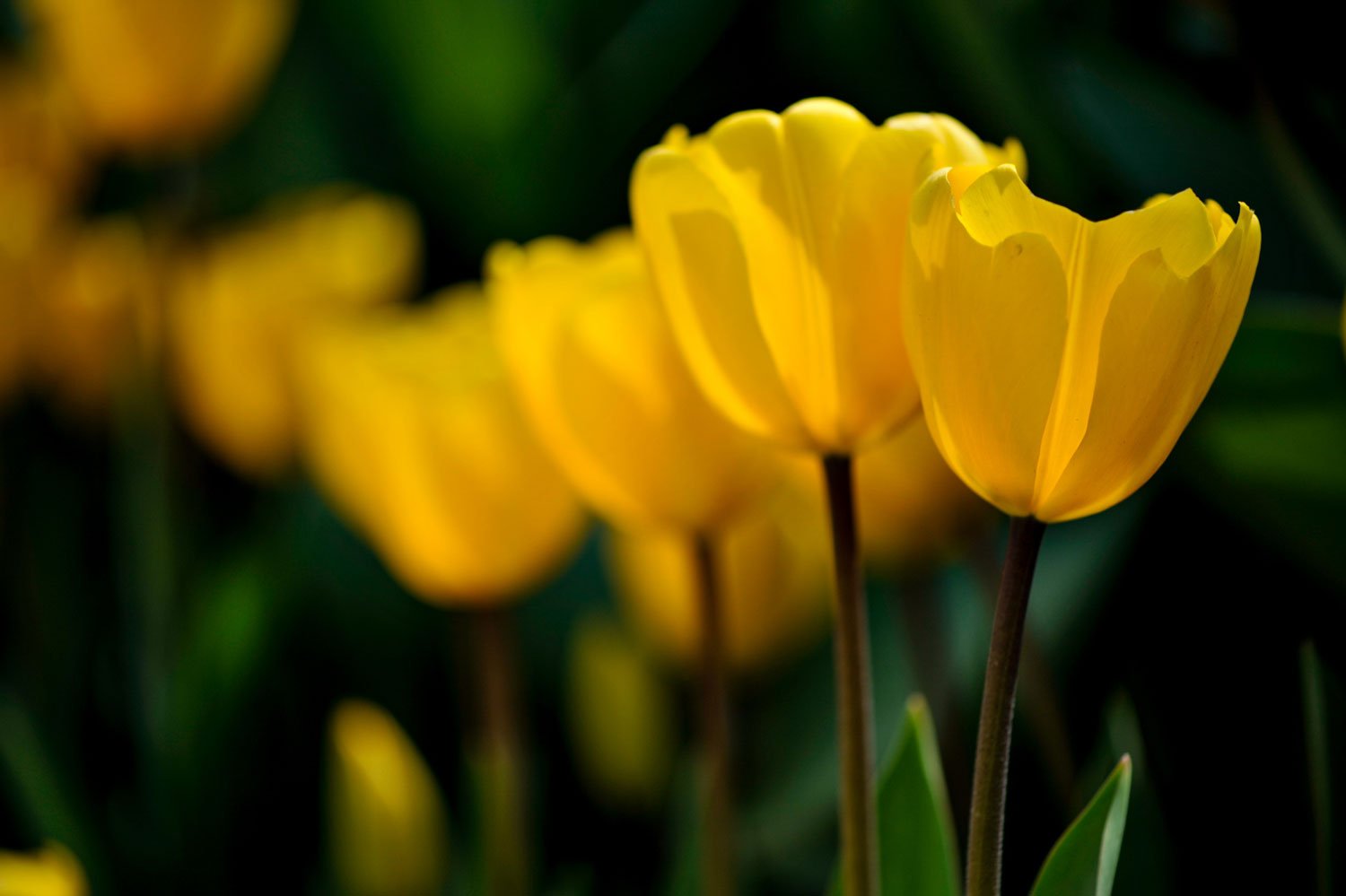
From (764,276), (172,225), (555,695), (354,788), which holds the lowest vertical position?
(555,695)

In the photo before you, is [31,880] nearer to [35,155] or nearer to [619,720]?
[619,720]

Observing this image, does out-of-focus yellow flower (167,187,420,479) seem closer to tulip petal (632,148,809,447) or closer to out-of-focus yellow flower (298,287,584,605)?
out-of-focus yellow flower (298,287,584,605)

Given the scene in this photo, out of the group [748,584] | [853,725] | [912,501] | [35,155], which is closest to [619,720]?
A: [748,584]

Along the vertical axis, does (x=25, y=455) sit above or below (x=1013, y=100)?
below

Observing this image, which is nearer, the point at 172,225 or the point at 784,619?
the point at 784,619

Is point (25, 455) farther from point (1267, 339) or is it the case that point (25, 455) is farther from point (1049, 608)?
point (1267, 339)

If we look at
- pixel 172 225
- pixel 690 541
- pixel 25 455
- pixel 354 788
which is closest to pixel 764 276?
pixel 690 541

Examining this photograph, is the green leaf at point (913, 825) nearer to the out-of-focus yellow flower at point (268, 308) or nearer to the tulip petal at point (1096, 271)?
the tulip petal at point (1096, 271)
